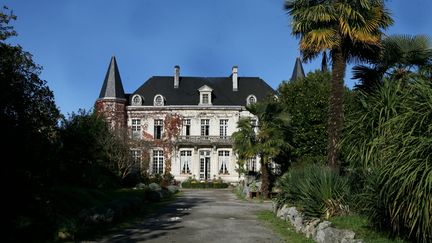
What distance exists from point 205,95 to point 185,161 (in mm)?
7129

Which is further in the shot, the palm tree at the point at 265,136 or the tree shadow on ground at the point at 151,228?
the palm tree at the point at 265,136

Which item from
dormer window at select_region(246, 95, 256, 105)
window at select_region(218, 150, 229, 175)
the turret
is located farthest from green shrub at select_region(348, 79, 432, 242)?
dormer window at select_region(246, 95, 256, 105)

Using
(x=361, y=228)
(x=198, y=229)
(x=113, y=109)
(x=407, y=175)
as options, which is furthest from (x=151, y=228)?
(x=113, y=109)

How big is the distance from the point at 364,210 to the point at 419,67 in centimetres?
725

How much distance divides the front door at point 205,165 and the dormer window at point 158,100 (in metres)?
6.63

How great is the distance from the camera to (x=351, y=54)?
16.3 m

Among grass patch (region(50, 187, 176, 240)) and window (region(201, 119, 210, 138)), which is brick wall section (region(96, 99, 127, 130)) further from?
grass patch (region(50, 187, 176, 240))

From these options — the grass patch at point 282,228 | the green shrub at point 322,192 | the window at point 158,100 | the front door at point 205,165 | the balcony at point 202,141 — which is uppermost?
the window at point 158,100

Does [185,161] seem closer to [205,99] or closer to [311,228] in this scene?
[205,99]

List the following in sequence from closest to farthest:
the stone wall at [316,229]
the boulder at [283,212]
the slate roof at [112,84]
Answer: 1. the stone wall at [316,229]
2. the boulder at [283,212]
3. the slate roof at [112,84]

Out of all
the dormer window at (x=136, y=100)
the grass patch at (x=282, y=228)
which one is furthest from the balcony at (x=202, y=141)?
the grass patch at (x=282, y=228)

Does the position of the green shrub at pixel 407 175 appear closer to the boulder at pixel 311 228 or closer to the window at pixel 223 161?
the boulder at pixel 311 228

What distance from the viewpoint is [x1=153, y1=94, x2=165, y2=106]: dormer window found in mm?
50375

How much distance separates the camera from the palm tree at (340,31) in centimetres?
1533
